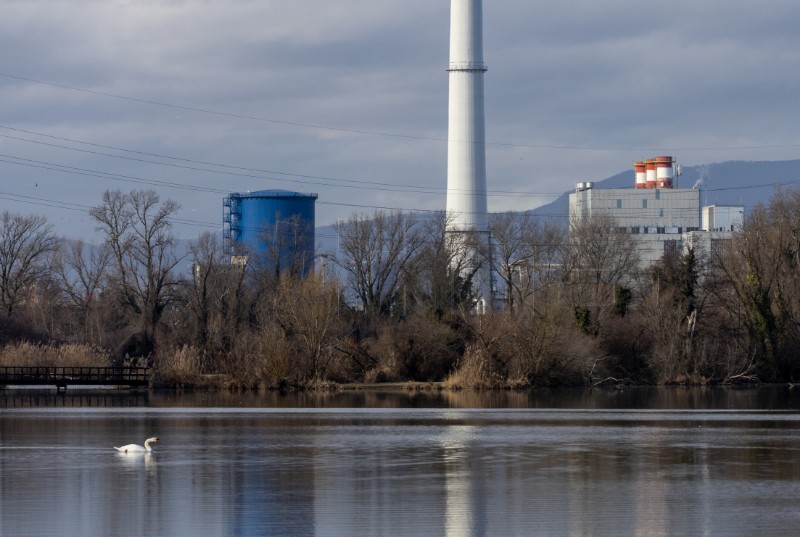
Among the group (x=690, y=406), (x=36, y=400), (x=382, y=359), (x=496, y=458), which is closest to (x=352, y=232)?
(x=382, y=359)

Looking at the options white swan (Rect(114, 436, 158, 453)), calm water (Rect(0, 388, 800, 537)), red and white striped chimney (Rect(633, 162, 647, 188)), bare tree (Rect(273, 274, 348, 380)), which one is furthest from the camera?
red and white striped chimney (Rect(633, 162, 647, 188))

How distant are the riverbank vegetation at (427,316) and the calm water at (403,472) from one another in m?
16.3

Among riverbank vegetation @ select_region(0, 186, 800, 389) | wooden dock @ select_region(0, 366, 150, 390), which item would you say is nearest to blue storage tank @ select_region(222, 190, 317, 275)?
riverbank vegetation @ select_region(0, 186, 800, 389)

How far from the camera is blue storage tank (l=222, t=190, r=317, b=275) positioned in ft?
322

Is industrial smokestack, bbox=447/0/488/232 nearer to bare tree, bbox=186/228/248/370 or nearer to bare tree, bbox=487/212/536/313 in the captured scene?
bare tree, bbox=487/212/536/313

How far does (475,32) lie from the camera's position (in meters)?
94.4

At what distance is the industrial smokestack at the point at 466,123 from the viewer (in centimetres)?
9456

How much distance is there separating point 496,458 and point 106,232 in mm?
61229

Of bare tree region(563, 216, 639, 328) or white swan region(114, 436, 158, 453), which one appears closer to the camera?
white swan region(114, 436, 158, 453)

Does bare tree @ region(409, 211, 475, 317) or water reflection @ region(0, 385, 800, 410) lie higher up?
bare tree @ region(409, 211, 475, 317)

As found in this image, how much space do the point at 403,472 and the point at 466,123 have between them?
69.0 m

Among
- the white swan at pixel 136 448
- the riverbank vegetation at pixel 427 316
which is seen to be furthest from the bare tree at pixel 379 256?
the white swan at pixel 136 448

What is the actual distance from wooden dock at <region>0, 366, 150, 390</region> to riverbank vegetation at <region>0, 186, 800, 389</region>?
0.91 meters

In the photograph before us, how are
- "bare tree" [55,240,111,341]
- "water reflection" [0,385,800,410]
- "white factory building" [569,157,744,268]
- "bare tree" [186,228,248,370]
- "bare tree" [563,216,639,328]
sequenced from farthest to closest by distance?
"white factory building" [569,157,744,268]
"bare tree" [563,216,639,328]
"bare tree" [55,240,111,341]
"bare tree" [186,228,248,370]
"water reflection" [0,385,800,410]
